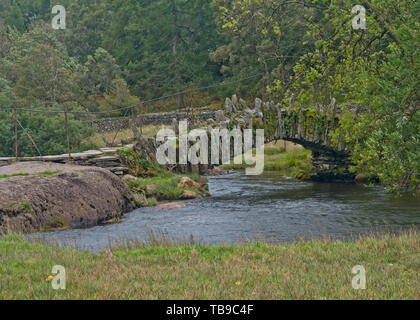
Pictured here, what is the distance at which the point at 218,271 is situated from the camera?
842 centimetres

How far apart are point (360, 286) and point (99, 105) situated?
44.3 meters

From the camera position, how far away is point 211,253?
10.2 metres

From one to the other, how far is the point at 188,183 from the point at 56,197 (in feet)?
27.8

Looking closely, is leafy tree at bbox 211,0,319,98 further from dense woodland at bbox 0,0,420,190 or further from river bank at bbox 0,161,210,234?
river bank at bbox 0,161,210,234

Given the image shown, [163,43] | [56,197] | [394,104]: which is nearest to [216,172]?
[56,197]

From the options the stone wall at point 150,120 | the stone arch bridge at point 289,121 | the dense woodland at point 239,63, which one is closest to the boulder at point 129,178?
the stone arch bridge at point 289,121

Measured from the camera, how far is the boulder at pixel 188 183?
23.5 m

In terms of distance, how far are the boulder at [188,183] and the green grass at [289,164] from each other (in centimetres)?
937

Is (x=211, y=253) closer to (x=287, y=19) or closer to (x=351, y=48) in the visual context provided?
(x=351, y=48)

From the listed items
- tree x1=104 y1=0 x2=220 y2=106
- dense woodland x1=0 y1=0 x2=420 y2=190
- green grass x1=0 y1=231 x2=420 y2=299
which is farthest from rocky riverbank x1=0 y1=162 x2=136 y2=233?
tree x1=104 y1=0 x2=220 y2=106

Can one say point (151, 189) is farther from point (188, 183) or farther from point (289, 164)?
point (289, 164)

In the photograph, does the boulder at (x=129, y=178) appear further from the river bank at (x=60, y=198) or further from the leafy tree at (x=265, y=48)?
the leafy tree at (x=265, y=48)

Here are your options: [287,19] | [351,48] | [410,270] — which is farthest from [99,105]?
[410,270]
